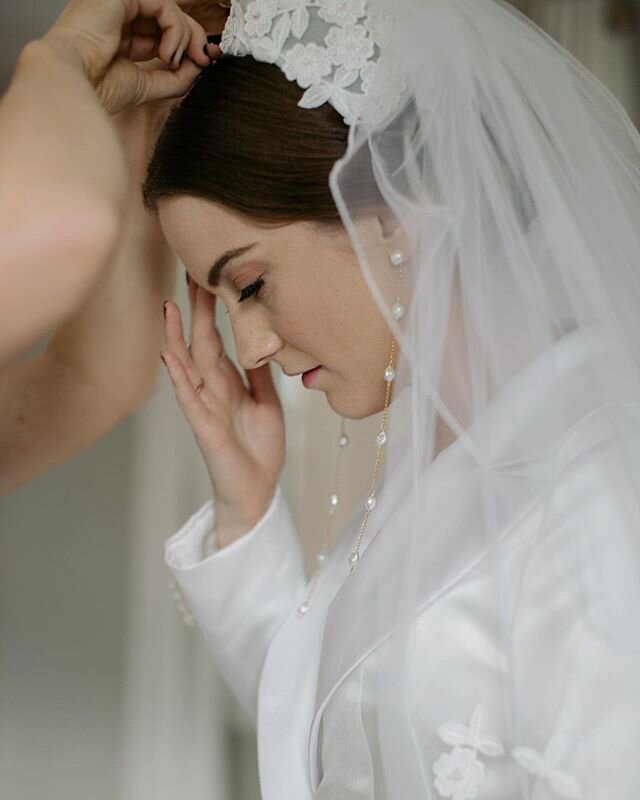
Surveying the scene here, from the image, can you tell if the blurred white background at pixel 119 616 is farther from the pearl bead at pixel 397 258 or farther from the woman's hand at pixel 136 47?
the pearl bead at pixel 397 258

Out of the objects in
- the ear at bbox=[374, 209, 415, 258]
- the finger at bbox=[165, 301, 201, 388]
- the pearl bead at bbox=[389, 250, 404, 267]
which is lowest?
the finger at bbox=[165, 301, 201, 388]

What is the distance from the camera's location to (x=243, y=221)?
4.56 feet

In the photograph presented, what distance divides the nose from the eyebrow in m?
0.06

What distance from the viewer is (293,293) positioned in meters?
1.42

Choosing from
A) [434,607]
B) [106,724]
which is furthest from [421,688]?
[106,724]

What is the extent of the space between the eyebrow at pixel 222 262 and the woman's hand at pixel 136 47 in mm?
218

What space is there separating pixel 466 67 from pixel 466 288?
0.77ft

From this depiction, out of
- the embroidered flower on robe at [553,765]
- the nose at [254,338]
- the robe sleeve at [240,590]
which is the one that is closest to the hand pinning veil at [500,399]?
the embroidered flower on robe at [553,765]

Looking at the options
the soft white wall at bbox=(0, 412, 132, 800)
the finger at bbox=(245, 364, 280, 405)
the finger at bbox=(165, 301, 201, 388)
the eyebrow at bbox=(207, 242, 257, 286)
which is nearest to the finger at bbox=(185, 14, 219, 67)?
the eyebrow at bbox=(207, 242, 257, 286)

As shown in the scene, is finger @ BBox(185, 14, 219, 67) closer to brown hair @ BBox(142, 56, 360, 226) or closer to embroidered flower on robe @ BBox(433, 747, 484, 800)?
brown hair @ BBox(142, 56, 360, 226)

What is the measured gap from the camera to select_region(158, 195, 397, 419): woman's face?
1.39 meters

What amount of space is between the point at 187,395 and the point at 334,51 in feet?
1.93

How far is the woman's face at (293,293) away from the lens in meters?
1.39

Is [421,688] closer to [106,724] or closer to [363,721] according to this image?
[363,721]
